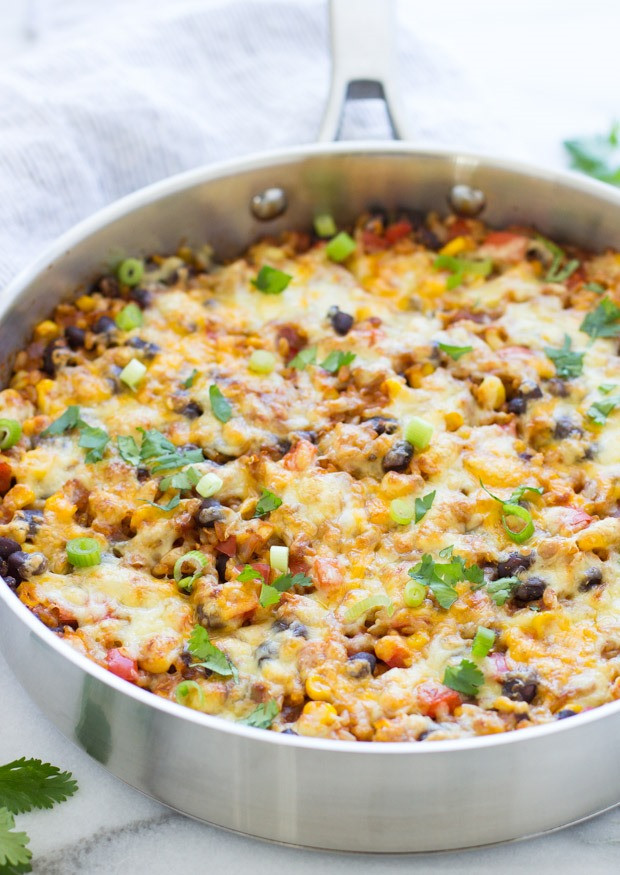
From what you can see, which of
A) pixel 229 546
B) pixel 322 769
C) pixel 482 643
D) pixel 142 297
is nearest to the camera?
pixel 322 769

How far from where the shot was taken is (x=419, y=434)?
136 inches

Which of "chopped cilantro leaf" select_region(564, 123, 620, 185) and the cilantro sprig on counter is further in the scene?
"chopped cilantro leaf" select_region(564, 123, 620, 185)

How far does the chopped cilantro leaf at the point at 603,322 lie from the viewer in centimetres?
391

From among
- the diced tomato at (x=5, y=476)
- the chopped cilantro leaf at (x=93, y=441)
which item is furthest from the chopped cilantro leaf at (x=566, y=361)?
the diced tomato at (x=5, y=476)

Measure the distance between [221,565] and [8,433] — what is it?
89cm

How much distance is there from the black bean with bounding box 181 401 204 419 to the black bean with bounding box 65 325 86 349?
1.82 ft

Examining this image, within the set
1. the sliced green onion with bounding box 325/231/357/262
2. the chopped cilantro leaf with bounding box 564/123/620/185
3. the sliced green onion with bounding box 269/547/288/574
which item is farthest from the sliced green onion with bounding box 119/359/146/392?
the chopped cilantro leaf with bounding box 564/123/620/185

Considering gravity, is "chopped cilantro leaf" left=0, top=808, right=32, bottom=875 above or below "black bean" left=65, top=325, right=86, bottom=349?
below

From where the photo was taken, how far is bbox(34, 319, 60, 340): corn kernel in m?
3.96

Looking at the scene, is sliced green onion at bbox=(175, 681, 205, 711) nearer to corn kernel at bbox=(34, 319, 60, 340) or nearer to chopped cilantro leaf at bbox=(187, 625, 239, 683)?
chopped cilantro leaf at bbox=(187, 625, 239, 683)

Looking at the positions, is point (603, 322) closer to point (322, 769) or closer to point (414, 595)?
point (414, 595)

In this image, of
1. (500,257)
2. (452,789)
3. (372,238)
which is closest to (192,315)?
(372,238)

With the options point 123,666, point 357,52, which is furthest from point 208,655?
point 357,52

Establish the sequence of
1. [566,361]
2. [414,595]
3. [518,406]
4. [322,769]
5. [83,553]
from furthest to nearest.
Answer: [566,361]
[518,406]
[83,553]
[414,595]
[322,769]
